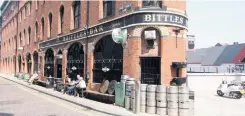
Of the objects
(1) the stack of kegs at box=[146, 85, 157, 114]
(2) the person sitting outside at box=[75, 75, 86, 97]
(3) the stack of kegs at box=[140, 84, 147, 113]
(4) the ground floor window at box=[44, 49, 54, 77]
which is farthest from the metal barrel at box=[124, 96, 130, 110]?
(4) the ground floor window at box=[44, 49, 54, 77]

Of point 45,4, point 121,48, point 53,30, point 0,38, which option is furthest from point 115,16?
point 0,38

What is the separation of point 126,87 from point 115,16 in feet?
17.1

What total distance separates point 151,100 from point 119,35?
14.5ft

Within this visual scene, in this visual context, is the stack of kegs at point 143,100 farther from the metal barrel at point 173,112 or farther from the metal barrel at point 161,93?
the metal barrel at point 173,112

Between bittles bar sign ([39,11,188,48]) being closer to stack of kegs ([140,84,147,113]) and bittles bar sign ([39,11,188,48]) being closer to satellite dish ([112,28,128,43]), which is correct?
satellite dish ([112,28,128,43])

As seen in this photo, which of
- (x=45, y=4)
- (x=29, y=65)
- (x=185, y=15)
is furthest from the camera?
(x=29, y=65)

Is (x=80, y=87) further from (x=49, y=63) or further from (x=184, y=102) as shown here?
(x=49, y=63)

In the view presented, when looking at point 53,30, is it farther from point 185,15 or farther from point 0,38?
point 0,38

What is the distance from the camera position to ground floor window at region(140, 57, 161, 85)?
1310 centimetres

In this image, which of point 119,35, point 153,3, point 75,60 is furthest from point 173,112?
point 75,60

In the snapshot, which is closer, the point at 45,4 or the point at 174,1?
the point at 174,1

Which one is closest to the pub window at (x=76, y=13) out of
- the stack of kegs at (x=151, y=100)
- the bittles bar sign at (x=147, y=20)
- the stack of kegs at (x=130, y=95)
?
the bittles bar sign at (x=147, y=20)

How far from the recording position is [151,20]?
13.0 m

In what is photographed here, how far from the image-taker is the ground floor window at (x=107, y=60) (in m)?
15.1
